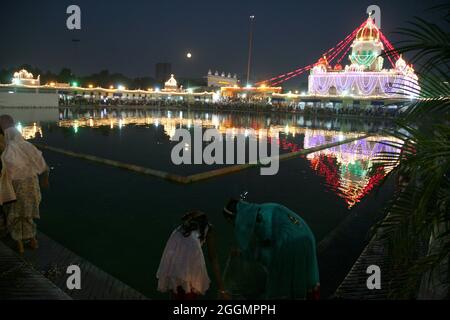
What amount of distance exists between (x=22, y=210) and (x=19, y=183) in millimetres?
354

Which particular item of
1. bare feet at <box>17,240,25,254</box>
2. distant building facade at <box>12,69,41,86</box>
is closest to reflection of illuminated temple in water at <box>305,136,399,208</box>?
bare feet at <box>17,240,25,254</box>

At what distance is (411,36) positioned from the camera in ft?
7.66

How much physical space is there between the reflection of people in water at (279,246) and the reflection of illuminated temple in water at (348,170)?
4.34 meters

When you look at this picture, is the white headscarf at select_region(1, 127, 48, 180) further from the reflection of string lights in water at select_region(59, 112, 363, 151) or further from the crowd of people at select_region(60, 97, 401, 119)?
the crowd of people at select_region(60, 97, 401, 119)

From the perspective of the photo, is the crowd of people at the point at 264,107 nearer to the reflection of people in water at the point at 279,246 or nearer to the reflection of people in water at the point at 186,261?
the reflection of people in water at the point at 279,246

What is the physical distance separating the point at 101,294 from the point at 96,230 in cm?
215

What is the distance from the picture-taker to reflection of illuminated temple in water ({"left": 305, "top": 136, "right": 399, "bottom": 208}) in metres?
8.63

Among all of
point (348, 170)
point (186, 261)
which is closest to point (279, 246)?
point (186, 261)

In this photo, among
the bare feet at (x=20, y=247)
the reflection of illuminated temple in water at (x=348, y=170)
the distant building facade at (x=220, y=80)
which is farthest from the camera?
the distant building facade at (x=220, y=80)

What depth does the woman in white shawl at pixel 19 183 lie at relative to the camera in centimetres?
425

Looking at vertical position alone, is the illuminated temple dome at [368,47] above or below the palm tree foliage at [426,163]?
above

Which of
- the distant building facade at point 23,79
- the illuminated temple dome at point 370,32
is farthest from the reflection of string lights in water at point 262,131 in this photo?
the illuminated temple dome at point 370,32
